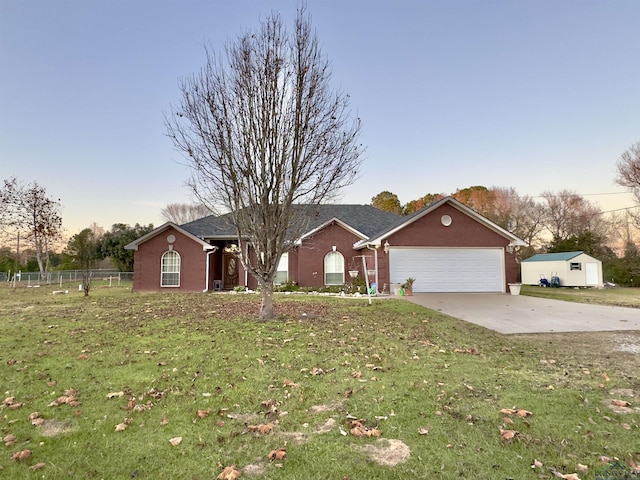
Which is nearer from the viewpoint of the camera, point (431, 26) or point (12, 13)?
point (12, 13)

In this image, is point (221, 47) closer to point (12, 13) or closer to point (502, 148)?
point (12, 13)

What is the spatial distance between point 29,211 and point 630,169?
47.1 meters

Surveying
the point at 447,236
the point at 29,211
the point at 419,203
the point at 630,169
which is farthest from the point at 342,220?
the point at 29,211

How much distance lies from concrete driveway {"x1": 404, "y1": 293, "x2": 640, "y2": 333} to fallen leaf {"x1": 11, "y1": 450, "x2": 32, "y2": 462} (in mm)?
7914

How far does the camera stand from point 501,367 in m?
4.92

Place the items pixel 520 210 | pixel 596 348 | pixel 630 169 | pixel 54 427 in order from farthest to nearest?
pixel 520 210 < pixel 630 169 < pixel 596 348 < pixel 54 427

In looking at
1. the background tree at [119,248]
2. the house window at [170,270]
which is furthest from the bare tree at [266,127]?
the background tree at [119,248]

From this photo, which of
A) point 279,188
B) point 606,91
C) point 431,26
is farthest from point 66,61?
point 606,91

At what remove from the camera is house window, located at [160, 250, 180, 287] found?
1953cm

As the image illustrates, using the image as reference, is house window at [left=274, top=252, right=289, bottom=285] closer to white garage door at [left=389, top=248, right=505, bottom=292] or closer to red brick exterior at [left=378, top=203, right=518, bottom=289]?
red brick exterior at [left=378, top=203, right=518, bottom=289]

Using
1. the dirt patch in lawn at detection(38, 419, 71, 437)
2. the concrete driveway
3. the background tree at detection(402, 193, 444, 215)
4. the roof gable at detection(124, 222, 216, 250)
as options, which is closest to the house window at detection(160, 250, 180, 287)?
the roof gable at detection(124, 222, 216, 250)

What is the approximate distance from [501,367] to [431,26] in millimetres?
12574

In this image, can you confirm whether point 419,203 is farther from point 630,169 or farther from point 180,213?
point 180,213

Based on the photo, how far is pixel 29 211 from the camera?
28922 mm
